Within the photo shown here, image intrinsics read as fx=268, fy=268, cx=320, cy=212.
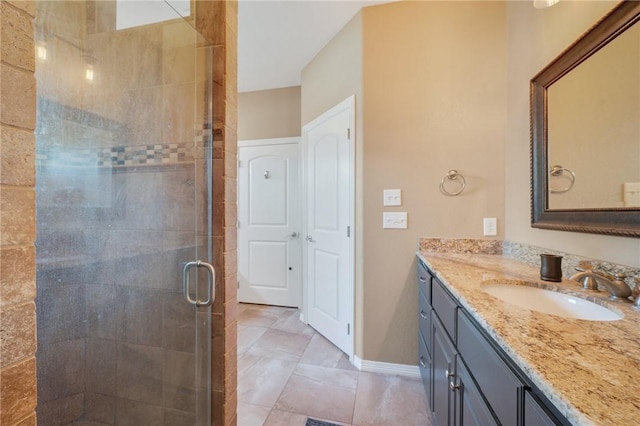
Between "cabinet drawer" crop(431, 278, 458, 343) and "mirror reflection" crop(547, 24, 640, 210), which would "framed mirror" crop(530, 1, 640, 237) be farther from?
"cabinet drawer" crop(431, 278, 458, 343)

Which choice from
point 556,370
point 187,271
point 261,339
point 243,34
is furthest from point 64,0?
point 261,339

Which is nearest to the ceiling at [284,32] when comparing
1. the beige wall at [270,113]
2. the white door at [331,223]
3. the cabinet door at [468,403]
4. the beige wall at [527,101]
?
the beige wall at [270,113]

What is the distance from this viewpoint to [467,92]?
6.28ft

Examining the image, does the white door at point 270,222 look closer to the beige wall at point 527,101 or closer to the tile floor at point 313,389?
the tile floor at point 313,389

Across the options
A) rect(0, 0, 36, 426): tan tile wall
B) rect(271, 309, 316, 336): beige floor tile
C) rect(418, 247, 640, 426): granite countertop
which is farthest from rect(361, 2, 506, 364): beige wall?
rect(0, 0, 36, 426): tan tile wall

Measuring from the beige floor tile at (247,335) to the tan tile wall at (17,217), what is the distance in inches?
80.6

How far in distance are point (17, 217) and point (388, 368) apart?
2171 millimetres

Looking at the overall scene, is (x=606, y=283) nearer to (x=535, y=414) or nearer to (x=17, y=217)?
(x=535, y=414)

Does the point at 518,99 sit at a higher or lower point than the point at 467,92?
lower

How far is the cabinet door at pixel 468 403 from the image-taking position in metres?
0.77

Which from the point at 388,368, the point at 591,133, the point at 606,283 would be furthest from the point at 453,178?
the point at 388,368

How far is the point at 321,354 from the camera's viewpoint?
2242 millimetres

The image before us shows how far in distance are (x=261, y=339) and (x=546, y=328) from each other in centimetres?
228

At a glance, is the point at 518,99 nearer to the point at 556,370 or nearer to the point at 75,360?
the point at 556,370
